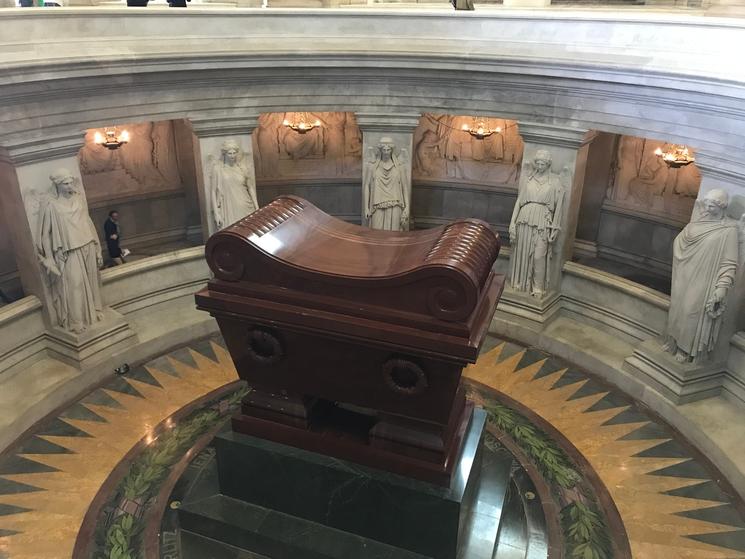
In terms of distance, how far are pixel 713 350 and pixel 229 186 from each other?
17.3ft

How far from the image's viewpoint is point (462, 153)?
29.2 feet

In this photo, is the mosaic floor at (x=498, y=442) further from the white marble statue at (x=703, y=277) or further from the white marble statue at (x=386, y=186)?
the white marble statue at (x=386, y=186)

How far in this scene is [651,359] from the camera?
594cm

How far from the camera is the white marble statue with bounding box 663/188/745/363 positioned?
518 cm

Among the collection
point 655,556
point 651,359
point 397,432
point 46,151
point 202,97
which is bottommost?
point 655,556

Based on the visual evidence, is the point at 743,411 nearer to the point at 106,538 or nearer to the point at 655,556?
the point at 655,556

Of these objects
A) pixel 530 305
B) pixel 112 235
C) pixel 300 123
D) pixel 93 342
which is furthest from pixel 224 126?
pixel 530 305

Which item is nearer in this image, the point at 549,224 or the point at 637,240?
the point at 549,224

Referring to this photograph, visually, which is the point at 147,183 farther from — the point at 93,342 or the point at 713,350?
the point at 713,350

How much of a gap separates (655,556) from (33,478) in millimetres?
4777

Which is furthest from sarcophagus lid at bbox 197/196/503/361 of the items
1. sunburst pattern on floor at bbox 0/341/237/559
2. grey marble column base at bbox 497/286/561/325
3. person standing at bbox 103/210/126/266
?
person standing at bbox 103/210/126/266

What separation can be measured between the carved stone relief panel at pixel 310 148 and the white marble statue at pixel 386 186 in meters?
2.10

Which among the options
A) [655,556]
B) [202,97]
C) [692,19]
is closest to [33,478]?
[202,97]

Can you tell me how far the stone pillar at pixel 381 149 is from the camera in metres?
6.99
